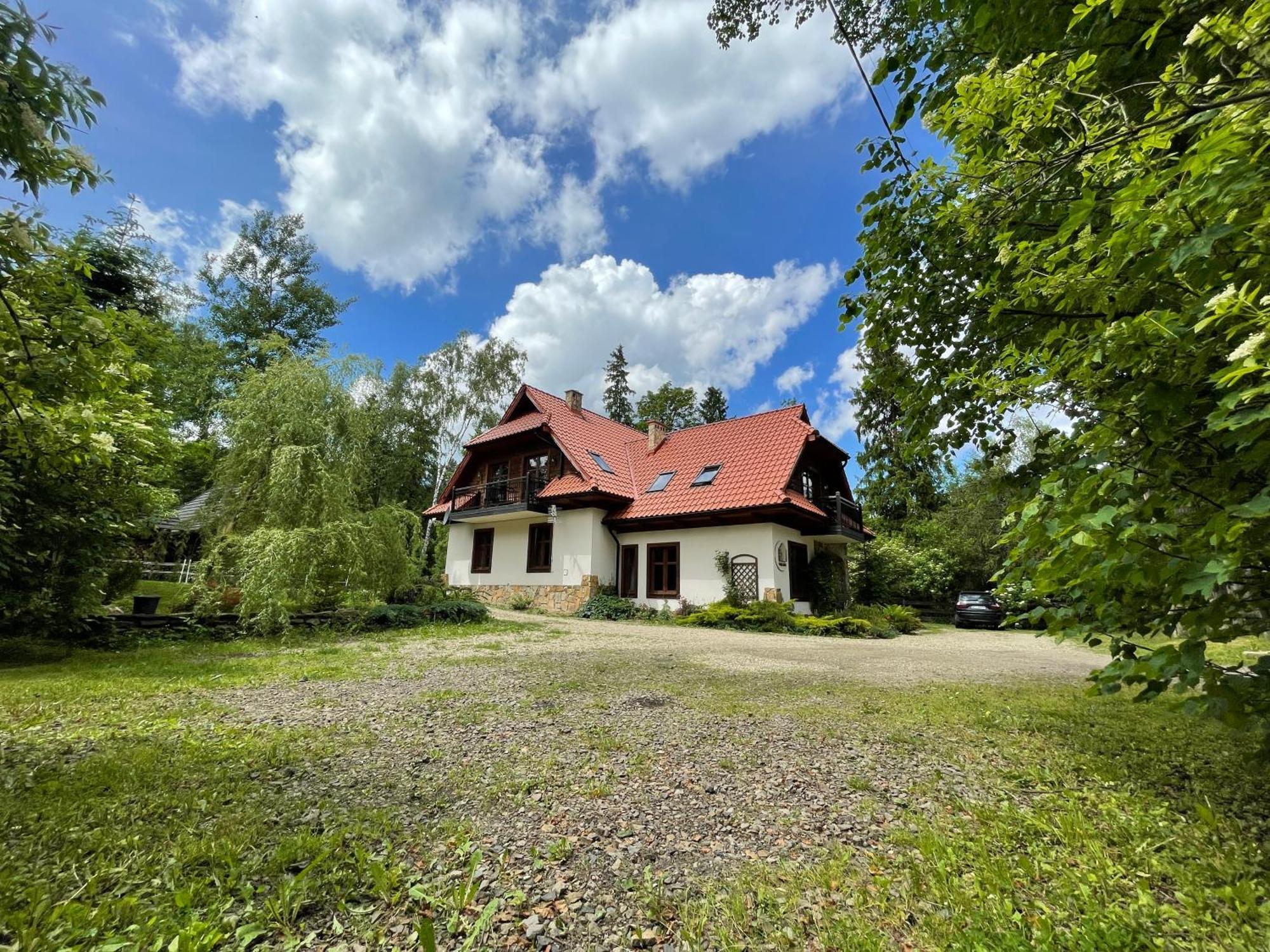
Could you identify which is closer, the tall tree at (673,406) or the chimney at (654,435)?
the chimney at (654,435)

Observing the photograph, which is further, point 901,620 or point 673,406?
point 673,406

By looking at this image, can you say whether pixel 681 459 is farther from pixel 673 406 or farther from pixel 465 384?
pixel 673 406

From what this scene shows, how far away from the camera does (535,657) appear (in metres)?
7.13

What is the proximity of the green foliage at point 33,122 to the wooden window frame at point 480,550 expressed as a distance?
1663cm

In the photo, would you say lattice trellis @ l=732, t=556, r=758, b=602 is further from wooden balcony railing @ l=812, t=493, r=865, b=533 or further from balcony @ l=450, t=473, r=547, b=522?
balcony @ l=450, t=473, r=547, b=522

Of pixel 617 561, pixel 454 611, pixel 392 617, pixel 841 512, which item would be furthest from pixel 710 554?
pixel 392 617

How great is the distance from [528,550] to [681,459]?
595 cm

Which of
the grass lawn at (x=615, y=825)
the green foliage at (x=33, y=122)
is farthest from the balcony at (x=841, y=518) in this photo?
the green foliage at (x=33, y=122)

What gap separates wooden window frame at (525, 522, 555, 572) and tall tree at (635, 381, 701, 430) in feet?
70.9

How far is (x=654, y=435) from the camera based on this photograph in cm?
1903

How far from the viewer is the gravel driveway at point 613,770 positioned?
208cm

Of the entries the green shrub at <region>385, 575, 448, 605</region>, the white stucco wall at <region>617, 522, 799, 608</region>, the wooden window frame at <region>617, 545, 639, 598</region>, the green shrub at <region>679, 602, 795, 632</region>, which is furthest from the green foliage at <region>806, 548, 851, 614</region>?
the green shrub at <region>385, 575, 448, 605</region>

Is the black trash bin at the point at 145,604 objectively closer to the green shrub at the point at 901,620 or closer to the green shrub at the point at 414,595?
the green shrub at the point at 414,595

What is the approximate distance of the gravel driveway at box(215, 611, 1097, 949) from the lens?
2.08 metres
